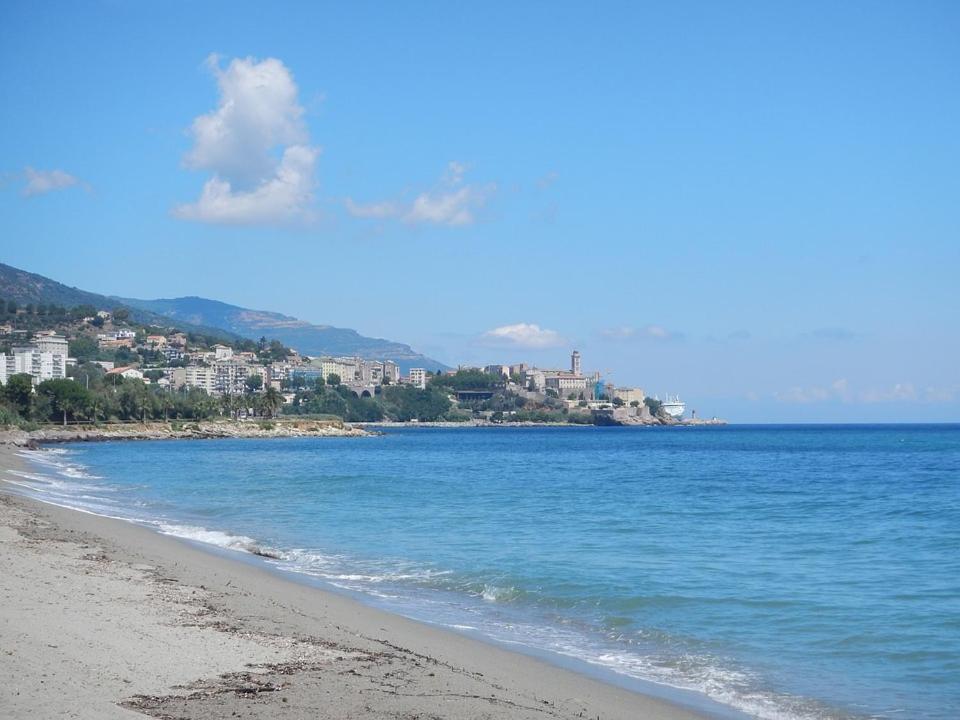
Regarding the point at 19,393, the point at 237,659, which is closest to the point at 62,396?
the point at 19,393

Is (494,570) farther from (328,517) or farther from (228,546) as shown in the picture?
(328,517)

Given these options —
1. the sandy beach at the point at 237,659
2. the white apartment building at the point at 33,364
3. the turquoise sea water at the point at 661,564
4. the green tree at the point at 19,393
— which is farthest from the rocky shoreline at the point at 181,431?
the sandy beach at the point at 237,659

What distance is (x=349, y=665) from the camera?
8.41 m

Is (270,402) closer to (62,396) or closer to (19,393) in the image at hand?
(62,396)

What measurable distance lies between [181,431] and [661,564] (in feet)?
325

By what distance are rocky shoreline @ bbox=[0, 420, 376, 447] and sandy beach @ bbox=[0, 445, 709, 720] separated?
6224 cm

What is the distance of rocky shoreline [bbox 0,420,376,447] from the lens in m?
84.7

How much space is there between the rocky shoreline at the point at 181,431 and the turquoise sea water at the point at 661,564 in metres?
46.9

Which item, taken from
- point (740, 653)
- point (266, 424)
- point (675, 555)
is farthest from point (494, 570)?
point (266, 424)

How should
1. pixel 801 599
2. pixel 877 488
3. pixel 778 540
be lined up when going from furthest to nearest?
pixel 877 488, pixel 778 540, pixel 801 599

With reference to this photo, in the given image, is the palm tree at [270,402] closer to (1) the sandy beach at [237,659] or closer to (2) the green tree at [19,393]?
(2) the green tree at [19,393]

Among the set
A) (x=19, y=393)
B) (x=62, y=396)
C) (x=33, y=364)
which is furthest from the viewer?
(x=33, y=364)

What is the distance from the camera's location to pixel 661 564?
55.0 feet

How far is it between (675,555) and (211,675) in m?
11.8
